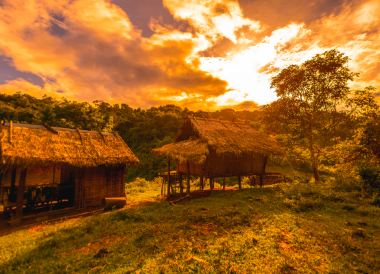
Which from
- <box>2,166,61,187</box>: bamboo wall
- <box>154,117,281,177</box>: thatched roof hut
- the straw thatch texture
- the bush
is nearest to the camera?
<box>2,166,61,187</box>: bamboo wall

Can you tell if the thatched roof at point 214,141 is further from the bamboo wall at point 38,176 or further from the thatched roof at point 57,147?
the bamboo wall at point 38,176

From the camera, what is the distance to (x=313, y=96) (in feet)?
68.3

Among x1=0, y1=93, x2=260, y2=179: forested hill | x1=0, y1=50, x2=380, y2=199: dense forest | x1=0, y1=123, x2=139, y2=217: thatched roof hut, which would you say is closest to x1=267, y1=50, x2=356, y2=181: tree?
x1=0, y1=50, x2=380, y2=199: dense forest

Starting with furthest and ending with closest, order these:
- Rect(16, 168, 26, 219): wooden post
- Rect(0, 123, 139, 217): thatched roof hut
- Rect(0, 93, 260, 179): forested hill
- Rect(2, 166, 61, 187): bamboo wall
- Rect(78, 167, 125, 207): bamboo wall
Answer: Rect(0, 93, 260, 179): forested hill < Rect(78, 167, 125, 207): bamboo wall < Rect(2, 166, 61, 187): bamboo wall < Rect(0, 123, 139, 217): thatched roof hut < Rect(16, 168, 26, 219): wooden post

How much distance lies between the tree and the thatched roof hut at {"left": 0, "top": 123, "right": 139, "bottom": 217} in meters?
15.3

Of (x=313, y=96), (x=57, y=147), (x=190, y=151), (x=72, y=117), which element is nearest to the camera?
(x=57, y=147)

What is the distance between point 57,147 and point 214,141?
384 inches

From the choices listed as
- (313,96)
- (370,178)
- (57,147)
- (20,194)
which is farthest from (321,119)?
(20,194)

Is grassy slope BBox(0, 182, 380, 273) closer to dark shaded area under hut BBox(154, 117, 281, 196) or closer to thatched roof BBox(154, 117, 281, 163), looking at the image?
thatched roof BBox(154, 117, 281, 163)

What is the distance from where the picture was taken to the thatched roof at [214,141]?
15617 mm

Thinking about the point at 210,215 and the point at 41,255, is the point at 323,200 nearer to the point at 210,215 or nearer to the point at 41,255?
the point at 210,215

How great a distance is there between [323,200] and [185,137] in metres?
11.0

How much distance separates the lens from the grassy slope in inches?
245

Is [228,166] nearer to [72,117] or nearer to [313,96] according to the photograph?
[313,96]
